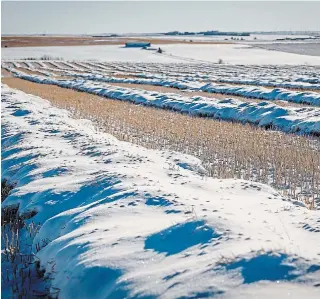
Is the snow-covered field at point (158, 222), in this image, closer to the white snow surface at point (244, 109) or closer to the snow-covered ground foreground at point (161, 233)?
Answer: the snow-covered ground foreground at point (161, 233)

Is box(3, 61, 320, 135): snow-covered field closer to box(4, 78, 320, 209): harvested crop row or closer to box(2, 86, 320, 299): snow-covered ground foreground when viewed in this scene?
box(4, 78, 320, 209): harvested crop row

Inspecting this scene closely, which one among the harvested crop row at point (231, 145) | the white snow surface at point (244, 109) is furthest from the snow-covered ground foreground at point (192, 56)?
the harvested crop row at point (231, 145)

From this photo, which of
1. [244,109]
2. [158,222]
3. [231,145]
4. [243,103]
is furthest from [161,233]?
[243,103]

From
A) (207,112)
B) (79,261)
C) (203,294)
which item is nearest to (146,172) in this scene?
(79,261)

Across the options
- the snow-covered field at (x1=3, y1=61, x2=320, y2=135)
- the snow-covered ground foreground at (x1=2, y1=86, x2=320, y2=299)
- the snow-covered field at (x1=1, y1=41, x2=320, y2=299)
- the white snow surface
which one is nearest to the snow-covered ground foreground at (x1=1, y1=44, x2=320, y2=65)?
the snow-covered field at (x1=3, y1=61, x2=320, y2=135)

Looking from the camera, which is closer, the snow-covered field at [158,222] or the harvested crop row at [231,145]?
the snow-covered field at [158,222]
